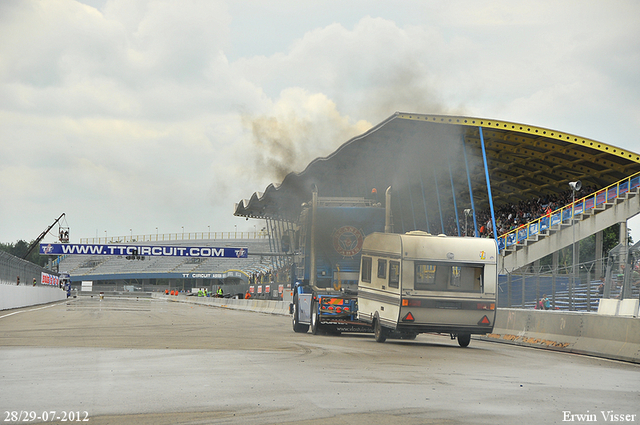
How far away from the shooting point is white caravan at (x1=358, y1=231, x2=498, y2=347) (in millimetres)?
18250

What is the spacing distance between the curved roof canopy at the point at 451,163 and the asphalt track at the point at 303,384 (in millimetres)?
20406

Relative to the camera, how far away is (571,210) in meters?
40.6

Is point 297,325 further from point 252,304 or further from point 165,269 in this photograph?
point 165,269

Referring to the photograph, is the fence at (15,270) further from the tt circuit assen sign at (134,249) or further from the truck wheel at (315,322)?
the tt circuit assen sign at (134,249)

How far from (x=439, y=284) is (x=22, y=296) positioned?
118 feet

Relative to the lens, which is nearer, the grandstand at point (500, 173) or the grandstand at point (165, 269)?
the grandstand at point (500, 173)

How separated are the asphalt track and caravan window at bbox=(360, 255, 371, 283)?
309cm

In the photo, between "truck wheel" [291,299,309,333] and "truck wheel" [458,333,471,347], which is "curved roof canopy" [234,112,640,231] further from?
"truck wheel" [458,333,471,347]

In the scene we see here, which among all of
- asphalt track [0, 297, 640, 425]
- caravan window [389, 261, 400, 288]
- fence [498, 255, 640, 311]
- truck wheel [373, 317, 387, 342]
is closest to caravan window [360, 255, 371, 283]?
truck wheel [373, 317, 387, 342]

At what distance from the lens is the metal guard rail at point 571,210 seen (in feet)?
131

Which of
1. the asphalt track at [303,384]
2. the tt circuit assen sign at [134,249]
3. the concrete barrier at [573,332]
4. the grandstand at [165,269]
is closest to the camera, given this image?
the asphalt track at [303,384]

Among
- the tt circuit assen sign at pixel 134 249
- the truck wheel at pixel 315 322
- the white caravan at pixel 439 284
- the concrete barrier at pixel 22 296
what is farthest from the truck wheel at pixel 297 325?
the tt circuit assen sign at pixel 134 249

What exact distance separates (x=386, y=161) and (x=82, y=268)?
110879 mm

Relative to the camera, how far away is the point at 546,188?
54.1 meters
